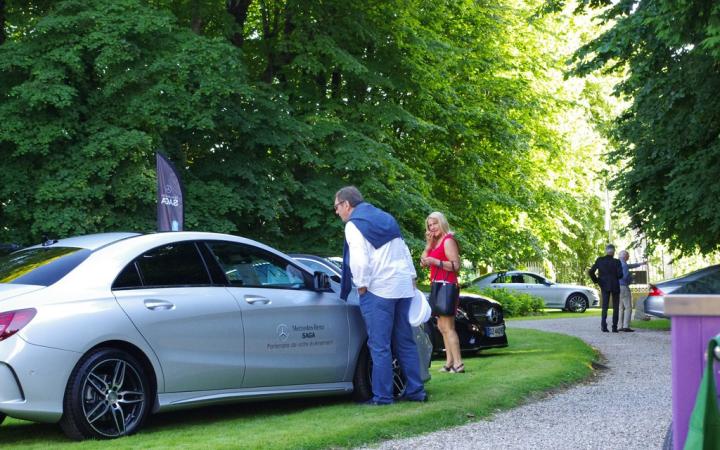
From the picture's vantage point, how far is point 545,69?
3553cm

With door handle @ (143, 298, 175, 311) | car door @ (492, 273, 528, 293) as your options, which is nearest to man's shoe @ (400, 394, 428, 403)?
door handle @ (143, 298, 175, 311)

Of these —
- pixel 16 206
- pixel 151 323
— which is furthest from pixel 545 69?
pixel 151 323

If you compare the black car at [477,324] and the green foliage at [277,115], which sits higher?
the green foliage at [277,115]

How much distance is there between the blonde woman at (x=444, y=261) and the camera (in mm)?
11758

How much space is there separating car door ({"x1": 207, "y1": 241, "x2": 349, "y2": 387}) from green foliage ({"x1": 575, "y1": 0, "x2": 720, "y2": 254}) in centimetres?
712

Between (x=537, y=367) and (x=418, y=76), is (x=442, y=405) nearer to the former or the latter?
(x=537, y=367)

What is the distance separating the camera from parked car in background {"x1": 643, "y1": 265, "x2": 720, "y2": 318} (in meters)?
17.5

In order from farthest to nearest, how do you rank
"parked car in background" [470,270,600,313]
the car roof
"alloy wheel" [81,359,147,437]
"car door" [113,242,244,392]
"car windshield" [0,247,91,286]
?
"parked car in background" [470,270,600,313] < the car roof < "car door" [113,242,244,392] < "car windshield" [0,247,91,286] < "alloy wheel" [81,359,147,437]

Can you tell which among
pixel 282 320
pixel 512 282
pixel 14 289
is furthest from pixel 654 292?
pixel 512 282

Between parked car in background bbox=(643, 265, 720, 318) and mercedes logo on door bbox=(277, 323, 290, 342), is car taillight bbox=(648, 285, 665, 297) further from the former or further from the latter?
mercedes logo on door bbox=(277, 323, 290, 342)

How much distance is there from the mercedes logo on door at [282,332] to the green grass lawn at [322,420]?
2.12 feet

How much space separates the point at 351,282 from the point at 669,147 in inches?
502

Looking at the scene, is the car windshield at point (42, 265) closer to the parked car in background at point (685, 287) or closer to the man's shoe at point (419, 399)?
the man's shoe at point (419, 399)

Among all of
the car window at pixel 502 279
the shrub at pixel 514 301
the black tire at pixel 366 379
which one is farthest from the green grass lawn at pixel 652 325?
the black tire at pixel 366 379
